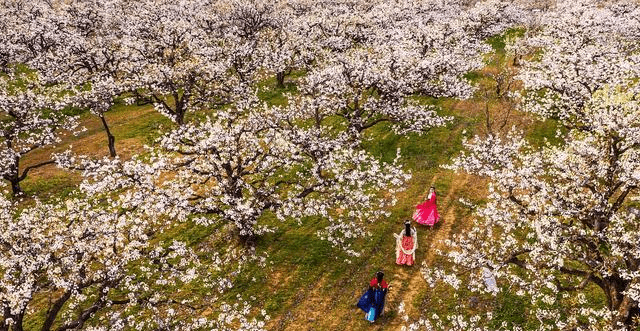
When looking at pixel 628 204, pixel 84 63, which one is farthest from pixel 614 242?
pixel 84 63

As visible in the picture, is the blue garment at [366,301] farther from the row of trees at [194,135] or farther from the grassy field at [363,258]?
the row of trees at [194,135]

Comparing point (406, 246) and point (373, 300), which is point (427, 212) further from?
point (373, 300)

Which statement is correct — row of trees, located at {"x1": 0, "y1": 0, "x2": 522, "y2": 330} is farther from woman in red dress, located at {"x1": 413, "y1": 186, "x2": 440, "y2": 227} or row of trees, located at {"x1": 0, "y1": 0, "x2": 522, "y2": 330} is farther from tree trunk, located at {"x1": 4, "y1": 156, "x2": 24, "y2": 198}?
woman in red dress, located at {"x1": 413, "y1": 186, "x2": 440, "y2": 227}

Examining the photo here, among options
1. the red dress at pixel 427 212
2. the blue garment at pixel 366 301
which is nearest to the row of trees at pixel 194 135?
the red dress at pixel 427 212

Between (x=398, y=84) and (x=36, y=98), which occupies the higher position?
(x=36, y=98)

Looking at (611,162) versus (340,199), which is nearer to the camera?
(611,162)

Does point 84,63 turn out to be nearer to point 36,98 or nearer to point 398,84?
point 36,98
